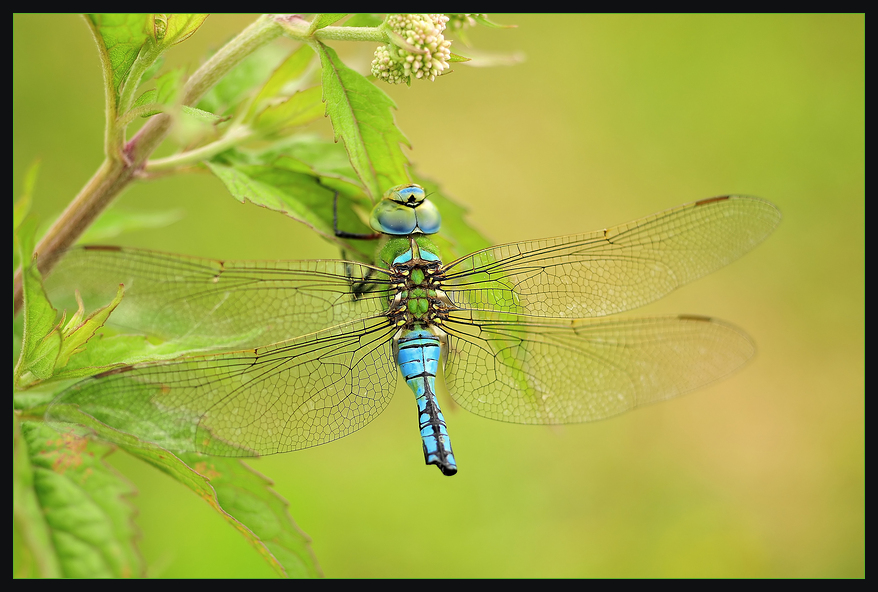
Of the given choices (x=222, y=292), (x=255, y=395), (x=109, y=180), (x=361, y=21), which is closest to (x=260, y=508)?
(x=255, y=395)

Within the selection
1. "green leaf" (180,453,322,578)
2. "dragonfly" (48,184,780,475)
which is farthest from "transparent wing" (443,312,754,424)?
"green leaf" (180,453,322,578)

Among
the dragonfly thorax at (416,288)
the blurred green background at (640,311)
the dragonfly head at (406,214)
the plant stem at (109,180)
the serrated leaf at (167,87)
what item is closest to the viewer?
the serrated leaf at (167,87)

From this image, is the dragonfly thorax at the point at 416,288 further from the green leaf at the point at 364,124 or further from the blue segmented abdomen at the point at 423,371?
the green leaf at the point at 364,124

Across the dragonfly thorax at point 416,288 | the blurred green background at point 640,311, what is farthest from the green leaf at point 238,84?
the blurred green background at point 640,311

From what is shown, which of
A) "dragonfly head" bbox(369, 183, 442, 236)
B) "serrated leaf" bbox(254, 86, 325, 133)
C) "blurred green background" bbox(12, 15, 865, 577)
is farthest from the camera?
"blurred green background" bbox(12, 15, 865, 577)

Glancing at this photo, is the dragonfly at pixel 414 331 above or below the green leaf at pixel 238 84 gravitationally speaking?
below

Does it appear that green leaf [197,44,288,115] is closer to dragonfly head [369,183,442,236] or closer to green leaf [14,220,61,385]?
dragonfly head [369,183,442,236]
